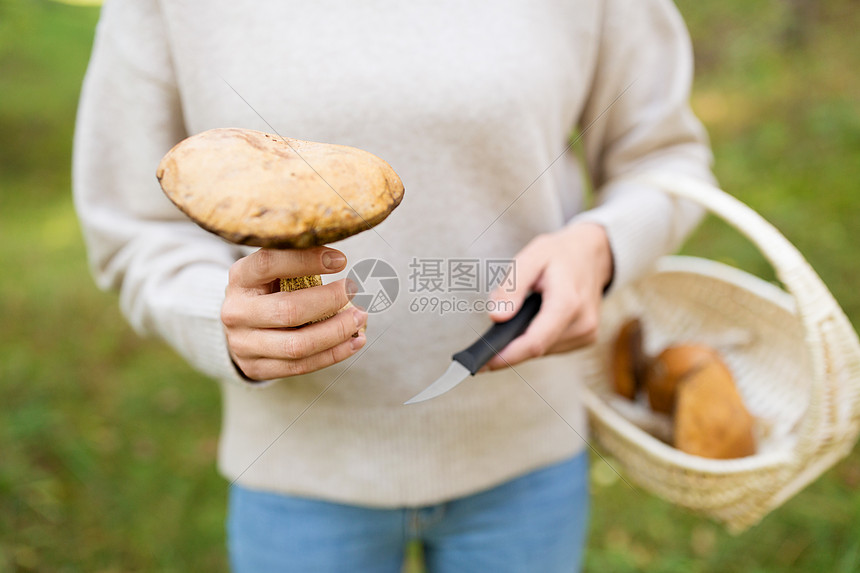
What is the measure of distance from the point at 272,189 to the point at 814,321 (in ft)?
2.26

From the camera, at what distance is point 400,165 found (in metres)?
0.61

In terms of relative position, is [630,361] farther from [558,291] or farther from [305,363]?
[305,363]

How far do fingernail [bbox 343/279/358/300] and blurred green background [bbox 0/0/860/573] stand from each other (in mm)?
1208

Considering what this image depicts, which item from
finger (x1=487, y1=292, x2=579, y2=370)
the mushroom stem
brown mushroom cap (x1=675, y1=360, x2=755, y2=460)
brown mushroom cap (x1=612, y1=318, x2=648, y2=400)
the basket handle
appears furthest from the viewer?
brown mushroom cap (x1=612, y1=318, x2=648, y2=400)

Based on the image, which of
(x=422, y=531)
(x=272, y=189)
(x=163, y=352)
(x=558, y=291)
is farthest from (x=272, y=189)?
(x=163, y=352)

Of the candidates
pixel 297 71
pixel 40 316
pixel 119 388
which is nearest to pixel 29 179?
pixel 40 316

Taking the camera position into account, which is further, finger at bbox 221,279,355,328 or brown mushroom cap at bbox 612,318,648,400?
brown mushroom cap at bbox 612,318,648,400

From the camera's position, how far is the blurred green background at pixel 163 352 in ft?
5.32

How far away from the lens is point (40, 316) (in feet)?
8.07

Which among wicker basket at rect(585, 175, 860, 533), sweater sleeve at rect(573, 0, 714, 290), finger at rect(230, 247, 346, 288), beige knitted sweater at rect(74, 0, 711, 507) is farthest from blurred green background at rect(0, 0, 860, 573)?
finger at rect(230, 247, 346, 288)

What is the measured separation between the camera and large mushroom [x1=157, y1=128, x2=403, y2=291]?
374 mm

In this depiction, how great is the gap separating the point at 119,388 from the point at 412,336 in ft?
6.64

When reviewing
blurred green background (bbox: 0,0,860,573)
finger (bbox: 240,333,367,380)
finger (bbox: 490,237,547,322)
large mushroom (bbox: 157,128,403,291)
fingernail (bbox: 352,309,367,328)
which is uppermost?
large mushroom (bbox: 157,128,403,291)

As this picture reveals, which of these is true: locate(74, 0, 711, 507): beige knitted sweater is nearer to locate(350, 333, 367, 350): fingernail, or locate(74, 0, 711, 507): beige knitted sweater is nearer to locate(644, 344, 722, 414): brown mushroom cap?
locate(350, 333, 367, 350): fingernail
